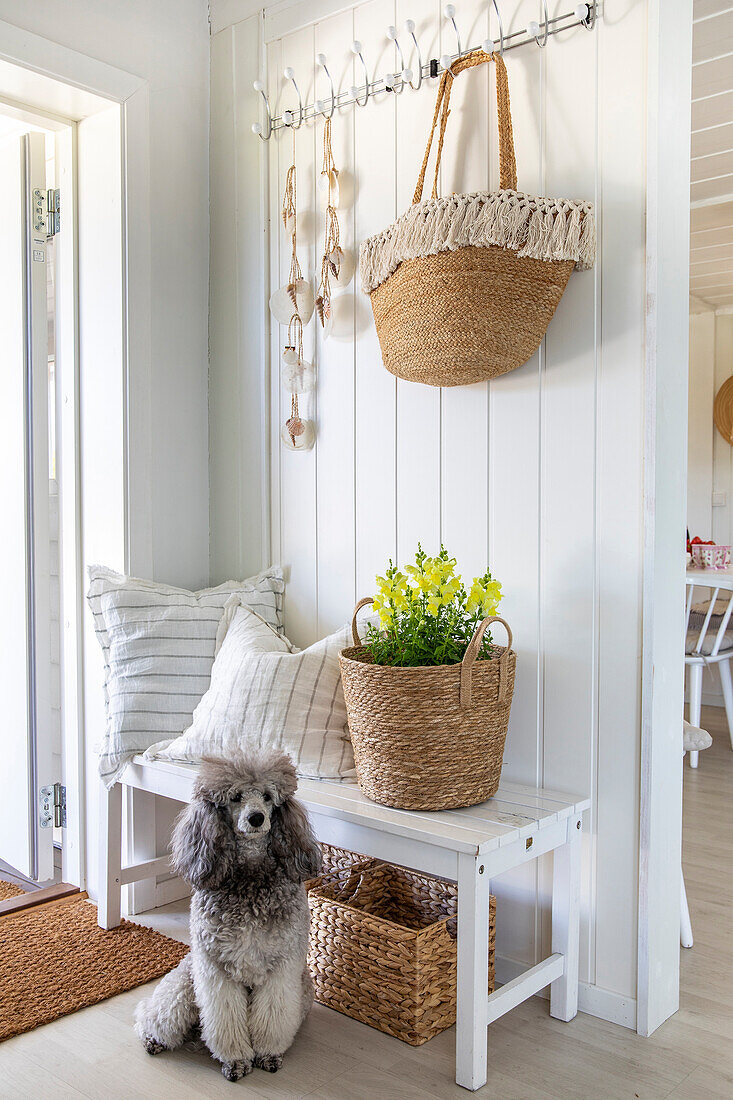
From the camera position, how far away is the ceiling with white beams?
8.41ft

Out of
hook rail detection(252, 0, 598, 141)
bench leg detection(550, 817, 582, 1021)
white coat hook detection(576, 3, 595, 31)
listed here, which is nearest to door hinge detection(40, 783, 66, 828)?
bench leg detection(550, 817, 582, 1021)

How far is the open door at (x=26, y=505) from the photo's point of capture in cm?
242

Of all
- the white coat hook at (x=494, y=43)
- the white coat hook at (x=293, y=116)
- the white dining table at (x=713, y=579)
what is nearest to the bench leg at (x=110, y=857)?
the white coat hook at (x=293, y=116)

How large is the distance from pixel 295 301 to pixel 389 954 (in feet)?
4.86

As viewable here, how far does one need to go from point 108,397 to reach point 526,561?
3.75 ft

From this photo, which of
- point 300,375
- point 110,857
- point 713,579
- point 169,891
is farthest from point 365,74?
point 713,579

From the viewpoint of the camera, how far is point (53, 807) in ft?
8.02

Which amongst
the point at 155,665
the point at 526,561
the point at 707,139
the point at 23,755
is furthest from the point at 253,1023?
the point at 707,139

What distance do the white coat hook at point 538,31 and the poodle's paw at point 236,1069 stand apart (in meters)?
1.98

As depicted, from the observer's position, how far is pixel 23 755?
8.04 ft

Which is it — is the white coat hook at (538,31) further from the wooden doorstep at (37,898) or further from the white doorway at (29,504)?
the wooden doorstep at (37,898)

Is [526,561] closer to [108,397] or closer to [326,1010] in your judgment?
[326,1010]

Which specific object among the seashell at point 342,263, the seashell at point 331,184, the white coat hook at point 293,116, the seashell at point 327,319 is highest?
the white coat hook at point 293,116

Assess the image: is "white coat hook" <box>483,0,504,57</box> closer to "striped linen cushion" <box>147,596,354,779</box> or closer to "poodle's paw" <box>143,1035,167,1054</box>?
"striped linen cushion" <box>147,596,354,779</box>
